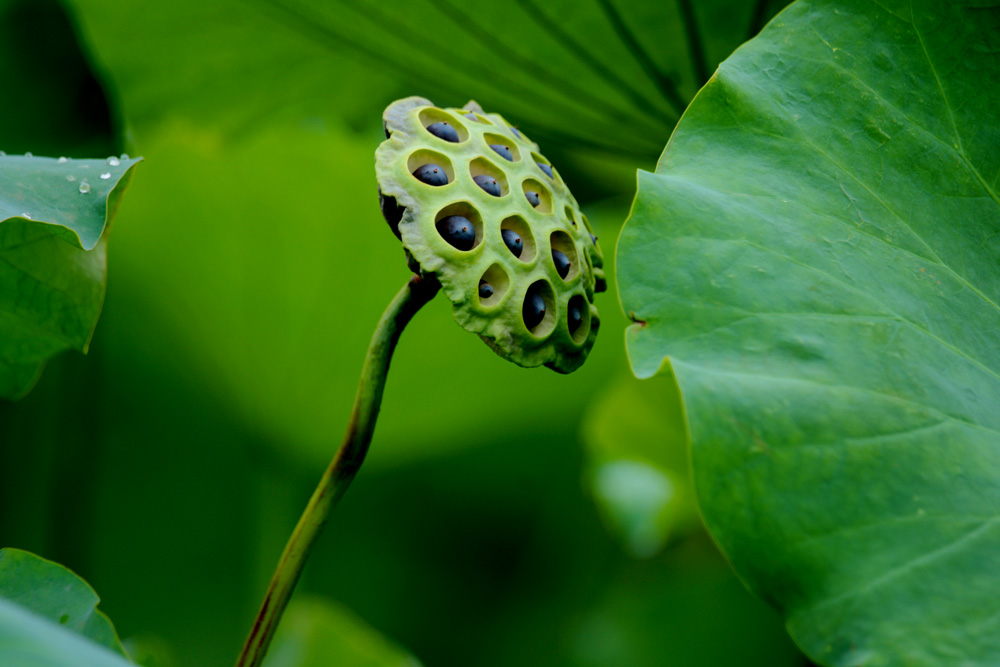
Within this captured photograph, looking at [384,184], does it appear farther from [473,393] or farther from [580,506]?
[580,506]

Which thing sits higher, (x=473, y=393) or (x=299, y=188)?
(x=299, y=188)

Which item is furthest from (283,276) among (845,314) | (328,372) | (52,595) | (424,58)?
(845,314)

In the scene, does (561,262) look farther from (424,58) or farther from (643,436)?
(643,436)

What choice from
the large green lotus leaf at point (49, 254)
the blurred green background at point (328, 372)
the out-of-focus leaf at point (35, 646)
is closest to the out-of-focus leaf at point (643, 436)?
the blurred green background at point (328, 372)

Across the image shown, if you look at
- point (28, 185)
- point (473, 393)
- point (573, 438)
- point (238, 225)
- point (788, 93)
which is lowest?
point (573, 438)

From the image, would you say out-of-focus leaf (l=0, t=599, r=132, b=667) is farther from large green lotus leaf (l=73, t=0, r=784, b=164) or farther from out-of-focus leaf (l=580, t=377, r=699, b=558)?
out-of-focus leaf (l=580, t=377, r=699, b=558)

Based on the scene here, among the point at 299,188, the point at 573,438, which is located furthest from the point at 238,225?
the point at 573,438

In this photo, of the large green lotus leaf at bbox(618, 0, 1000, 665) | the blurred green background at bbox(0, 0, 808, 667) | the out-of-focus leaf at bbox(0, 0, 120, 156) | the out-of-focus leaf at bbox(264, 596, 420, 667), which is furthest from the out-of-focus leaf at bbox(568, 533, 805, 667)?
the out-of-focus leaf at bbox(0, 0, 120, 156)
